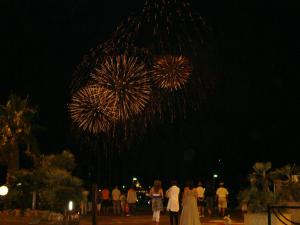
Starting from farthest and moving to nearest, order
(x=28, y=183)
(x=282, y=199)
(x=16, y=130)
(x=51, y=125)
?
(x=51, y=125) → (x=16, y=130) → (x=28, y=183) → (x=282, y=199)

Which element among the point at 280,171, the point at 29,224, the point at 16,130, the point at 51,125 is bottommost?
the point at 29,224

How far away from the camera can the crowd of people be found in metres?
18.0

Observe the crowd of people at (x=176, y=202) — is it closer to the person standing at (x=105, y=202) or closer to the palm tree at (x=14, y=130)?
the person standing at (x=105, y=202)

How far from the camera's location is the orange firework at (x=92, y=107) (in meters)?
31.4

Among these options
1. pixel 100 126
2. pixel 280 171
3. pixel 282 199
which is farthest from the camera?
pixel 100 126

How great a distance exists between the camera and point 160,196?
23.0 metres

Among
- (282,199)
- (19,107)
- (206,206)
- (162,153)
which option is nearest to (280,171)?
(282,199)

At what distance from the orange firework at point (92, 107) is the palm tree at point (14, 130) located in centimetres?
236

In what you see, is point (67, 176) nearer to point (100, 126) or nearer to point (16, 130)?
point (16, 130)

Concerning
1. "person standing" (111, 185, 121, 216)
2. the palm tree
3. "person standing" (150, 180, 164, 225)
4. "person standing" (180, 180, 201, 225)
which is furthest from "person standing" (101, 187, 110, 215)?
"person standing" (180, 180, 201, 225)

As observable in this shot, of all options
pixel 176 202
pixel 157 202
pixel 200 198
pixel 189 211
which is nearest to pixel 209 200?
pixel 200 198

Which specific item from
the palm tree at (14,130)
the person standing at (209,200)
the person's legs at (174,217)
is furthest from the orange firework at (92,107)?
the person's legs at (174,217)

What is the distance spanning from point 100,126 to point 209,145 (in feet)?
84.9

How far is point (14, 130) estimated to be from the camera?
104 ft
